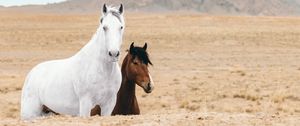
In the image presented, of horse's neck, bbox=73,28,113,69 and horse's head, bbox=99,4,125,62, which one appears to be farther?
horse's neck, bbox=73,28,113,69

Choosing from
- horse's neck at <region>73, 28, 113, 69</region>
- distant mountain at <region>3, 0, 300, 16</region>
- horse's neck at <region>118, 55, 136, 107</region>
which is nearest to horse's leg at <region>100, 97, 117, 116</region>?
horse's neck at <region>73, 28, 113, 69</region>

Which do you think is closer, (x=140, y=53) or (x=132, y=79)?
(x=140, y=53)

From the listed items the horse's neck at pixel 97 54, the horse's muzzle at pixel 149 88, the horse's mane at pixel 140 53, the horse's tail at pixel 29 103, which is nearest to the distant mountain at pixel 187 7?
the horse's mane at pixel 140 53

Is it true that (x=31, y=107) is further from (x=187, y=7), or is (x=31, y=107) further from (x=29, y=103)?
(x=187, y=7)

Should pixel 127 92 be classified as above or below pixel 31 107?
above

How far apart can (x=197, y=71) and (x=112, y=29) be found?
20196 millimetres

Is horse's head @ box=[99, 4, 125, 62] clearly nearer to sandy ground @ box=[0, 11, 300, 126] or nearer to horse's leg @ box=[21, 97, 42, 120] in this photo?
sandy ground @ box=[0, 11, 300, 126]

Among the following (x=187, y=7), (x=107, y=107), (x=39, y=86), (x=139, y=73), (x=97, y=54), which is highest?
(x=187, y=7)

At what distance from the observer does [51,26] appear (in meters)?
64.8

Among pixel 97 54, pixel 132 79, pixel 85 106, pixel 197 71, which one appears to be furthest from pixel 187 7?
pixel 85 106

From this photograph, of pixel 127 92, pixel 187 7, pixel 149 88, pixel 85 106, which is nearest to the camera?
pixel 85 106

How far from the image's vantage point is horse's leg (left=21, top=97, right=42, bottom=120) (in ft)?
27.9

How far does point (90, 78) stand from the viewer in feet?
26.0

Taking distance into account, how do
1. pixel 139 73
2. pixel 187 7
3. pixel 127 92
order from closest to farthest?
pixel 139 73
pixel 127 92
pixel 187 7
